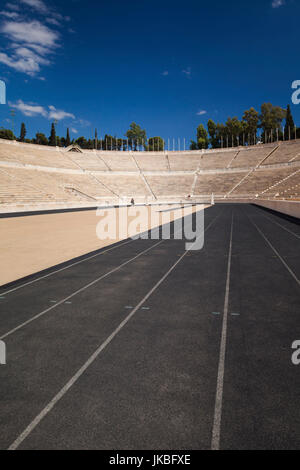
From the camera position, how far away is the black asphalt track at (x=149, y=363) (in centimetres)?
223

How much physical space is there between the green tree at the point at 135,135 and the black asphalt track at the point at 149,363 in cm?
11023

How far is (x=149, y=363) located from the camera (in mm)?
3154

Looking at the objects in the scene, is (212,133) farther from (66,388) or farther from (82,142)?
(66,388)

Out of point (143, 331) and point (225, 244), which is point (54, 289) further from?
point (225, 244)

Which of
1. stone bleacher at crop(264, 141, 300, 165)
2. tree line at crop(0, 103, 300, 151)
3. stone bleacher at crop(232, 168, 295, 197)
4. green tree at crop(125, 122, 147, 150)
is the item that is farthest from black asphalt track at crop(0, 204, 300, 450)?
green tree at crop(125, 122, 147, 150)

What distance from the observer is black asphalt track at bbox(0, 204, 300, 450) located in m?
2.23

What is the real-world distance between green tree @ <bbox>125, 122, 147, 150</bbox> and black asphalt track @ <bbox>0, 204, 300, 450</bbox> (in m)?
110

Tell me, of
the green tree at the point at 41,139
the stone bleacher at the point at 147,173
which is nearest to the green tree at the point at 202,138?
the stone bleacher at the point at 147,173

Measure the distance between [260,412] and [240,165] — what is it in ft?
214

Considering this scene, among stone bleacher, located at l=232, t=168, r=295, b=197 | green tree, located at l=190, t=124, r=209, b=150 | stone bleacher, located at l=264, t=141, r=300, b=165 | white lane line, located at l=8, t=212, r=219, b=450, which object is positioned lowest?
white lane line, located at l=8, t=212, r=219, b=450

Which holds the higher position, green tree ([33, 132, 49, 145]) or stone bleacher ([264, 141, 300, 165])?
green tree ([33, 132, 49, 145])

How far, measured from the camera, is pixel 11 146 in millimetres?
55344

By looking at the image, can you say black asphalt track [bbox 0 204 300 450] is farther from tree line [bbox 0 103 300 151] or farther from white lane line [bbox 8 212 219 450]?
tree line [bbox 0 103 300 151]

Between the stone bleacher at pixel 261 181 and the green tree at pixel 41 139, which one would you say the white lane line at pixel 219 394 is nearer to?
the stone bleacher at pixel 261 181
